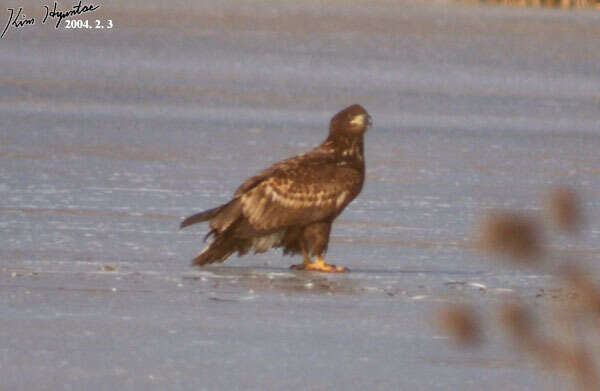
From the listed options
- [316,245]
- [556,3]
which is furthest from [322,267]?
[556,3]

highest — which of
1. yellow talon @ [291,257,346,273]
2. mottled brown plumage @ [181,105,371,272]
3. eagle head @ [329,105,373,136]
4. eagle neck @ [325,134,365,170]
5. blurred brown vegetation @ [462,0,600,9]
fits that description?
eagle head @ [329,105,373,136]

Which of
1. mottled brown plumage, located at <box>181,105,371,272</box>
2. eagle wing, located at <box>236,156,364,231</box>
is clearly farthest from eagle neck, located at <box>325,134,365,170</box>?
eagle wing, located at <box>236,156,364,231</box>

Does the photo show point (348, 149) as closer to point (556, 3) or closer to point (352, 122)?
point (352, 122)

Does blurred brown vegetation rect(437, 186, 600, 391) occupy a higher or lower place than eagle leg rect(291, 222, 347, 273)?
higher

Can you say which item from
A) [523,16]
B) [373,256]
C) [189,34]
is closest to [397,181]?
[373,256]

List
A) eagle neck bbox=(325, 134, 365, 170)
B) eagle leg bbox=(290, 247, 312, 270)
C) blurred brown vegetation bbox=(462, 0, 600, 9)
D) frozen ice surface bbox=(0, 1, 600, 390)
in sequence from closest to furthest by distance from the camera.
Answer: frozen ice surface bbox=(0, 1, 600, 390) < eagle leg bbox=(290, 247, 312, 270) < eagle neck bbox=(325, 134, 365, 170) < blurred brown vegetation bbox=(462, 0, 600, 9)

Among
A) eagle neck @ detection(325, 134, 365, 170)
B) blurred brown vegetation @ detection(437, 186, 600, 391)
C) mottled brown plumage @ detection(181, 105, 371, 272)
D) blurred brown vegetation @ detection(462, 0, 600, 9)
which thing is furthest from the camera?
blurred brown vegetation @ detection(462, 0, 600, 9)

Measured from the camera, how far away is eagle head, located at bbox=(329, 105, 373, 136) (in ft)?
26.8

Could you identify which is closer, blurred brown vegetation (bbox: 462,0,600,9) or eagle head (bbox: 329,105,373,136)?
eagle head (bbox: 329,105,373,136)

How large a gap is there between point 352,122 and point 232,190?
3.01 metres

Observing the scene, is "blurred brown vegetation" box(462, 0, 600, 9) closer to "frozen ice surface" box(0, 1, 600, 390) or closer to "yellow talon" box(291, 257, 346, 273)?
"frozen ice surface" box(0, 1, 600, 390)

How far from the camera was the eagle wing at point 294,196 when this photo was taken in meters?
8.04

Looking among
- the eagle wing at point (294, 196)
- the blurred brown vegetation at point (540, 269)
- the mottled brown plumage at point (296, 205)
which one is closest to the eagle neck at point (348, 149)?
the mottled brown plumage at point (296, 205)

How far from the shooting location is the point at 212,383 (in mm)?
5086
